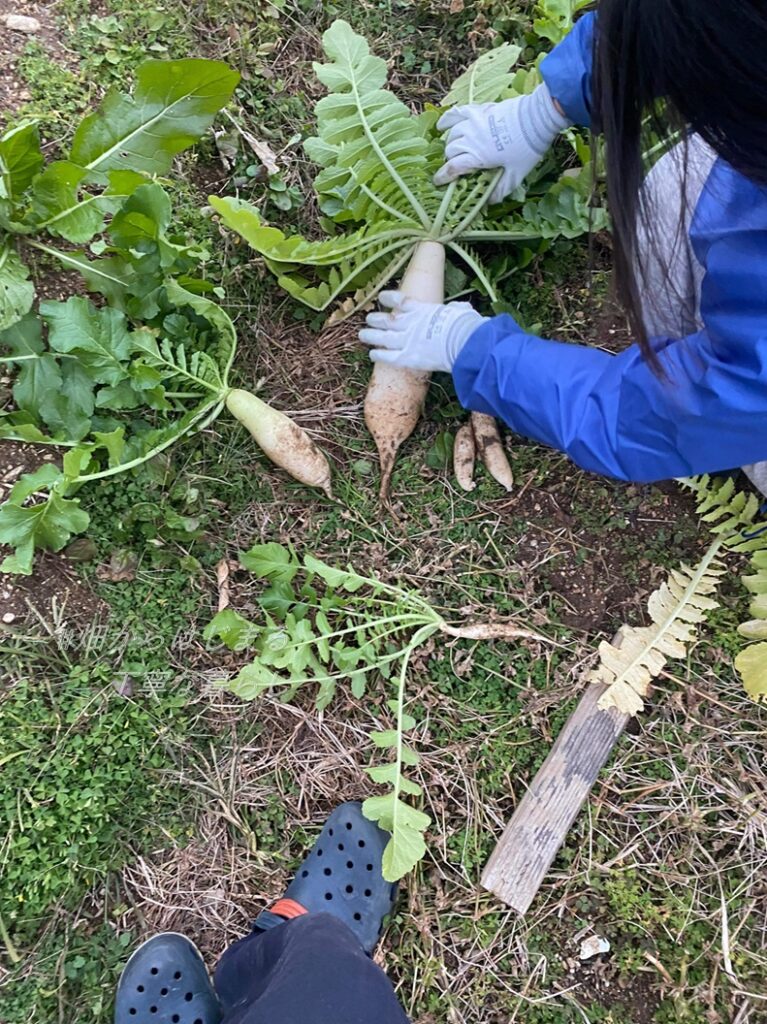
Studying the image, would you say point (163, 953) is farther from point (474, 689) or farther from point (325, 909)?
point (474, 689)

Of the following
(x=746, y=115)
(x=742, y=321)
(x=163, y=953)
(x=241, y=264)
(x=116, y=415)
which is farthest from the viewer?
(x=241, y=264)

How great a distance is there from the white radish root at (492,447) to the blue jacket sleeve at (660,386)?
6.9 inches

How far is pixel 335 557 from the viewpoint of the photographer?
7.29 feet

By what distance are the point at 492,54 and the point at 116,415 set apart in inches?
59.1

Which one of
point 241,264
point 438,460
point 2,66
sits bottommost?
point 438,460

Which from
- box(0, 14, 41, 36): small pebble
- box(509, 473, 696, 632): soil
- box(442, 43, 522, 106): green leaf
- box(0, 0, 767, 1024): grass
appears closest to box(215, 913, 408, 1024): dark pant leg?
box(0, 0, 767, 1024): grass

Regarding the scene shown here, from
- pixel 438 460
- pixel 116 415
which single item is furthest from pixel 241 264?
pixel 438 460

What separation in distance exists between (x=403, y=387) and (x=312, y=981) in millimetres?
1515

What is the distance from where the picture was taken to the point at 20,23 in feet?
7.19

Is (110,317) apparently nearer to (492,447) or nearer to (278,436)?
(278,436)

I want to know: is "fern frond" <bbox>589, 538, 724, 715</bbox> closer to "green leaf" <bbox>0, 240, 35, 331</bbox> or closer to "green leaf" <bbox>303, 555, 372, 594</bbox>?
"green leaf" <bbox>303, 555, 372, 594</bbox>

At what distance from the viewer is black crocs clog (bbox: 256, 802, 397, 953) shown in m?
2.06

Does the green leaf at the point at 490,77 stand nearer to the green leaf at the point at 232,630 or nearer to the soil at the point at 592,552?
the soil at the point at 592,552

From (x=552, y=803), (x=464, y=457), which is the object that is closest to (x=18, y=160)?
(x=464, y=457)
